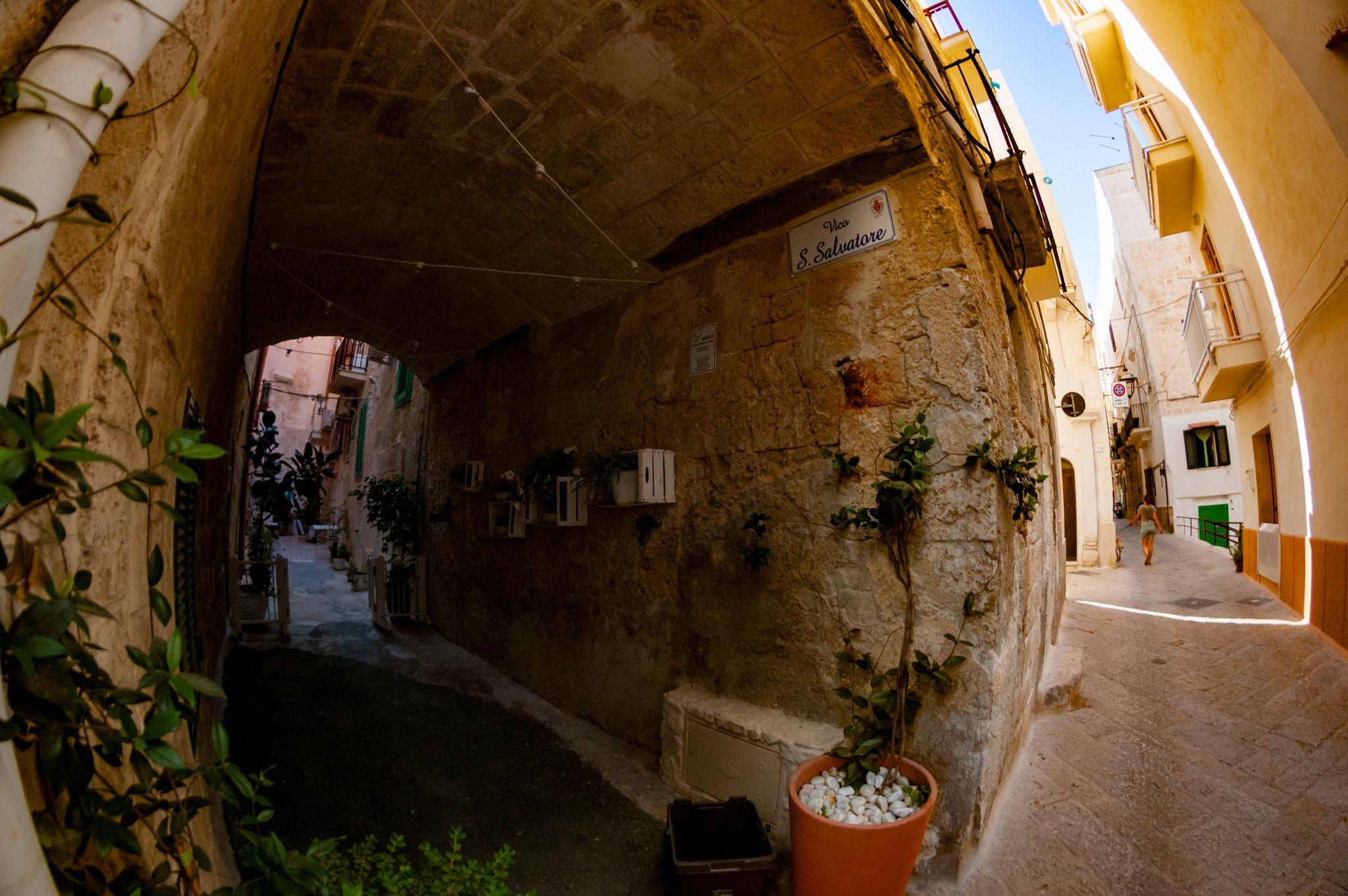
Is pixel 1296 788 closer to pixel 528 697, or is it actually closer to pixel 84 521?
pixel 528 697

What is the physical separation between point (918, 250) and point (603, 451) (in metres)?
2.30

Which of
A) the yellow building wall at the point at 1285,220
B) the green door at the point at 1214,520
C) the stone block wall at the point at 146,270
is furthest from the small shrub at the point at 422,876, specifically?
the green door at the point at 1214,520

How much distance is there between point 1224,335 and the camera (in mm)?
8172

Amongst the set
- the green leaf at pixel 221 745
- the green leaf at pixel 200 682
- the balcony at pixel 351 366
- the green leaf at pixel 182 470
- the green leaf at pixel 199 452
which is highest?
the balcony at pixel 351 366

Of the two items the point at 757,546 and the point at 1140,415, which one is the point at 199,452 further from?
the point at 1140,415

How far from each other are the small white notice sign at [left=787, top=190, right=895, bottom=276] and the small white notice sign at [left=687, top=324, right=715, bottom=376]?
0.60 m

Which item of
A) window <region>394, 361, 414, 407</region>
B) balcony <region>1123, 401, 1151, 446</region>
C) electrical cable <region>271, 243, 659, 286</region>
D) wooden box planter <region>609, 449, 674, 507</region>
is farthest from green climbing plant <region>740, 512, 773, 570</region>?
balcony <region>1123, 401, 1151, 446</region>

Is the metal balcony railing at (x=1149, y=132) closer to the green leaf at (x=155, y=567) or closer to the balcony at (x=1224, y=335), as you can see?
the balcony at (x=1224, y=335)

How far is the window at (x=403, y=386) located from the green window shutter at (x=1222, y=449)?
1800 cm

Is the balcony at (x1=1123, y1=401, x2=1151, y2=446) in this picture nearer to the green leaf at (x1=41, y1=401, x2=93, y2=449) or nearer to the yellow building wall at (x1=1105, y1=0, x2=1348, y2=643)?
the yellow building wall at (x1=1105, y1=0, x2=1348, y2=643)

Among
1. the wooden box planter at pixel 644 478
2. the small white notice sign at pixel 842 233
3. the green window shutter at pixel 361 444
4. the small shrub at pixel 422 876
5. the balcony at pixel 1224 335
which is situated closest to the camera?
the small shrub at pixel 422 876

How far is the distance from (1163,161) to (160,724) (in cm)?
1152

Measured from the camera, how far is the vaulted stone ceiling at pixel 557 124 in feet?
8.38

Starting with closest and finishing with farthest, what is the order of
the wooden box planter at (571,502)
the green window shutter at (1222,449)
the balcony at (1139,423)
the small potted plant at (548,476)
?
the wooden box planter at (571,502) < the small potted plant at (548,476) < the green window shutter at (1222,449) < the balcony at (1139,423)
